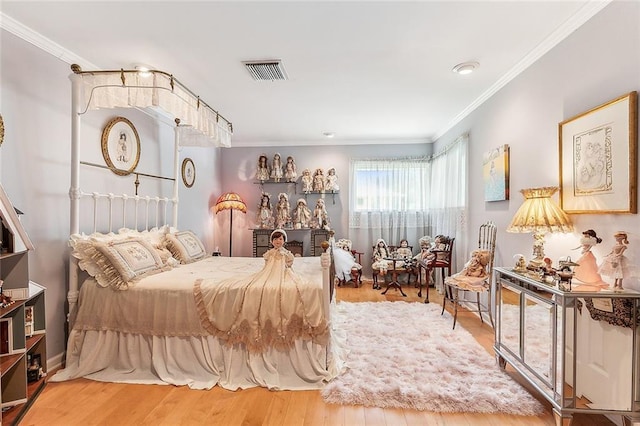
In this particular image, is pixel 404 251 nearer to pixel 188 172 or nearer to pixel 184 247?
pixel 184 247

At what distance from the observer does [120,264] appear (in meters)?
2.44

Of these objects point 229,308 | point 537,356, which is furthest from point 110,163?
point 537,356

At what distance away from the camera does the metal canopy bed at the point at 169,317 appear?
2.34 metres

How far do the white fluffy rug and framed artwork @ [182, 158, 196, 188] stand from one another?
2897 millimetres

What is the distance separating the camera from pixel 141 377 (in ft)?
7.86

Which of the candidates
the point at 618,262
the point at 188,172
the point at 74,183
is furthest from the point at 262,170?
the point at 618,262

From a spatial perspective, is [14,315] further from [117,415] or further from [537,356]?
[537,356]

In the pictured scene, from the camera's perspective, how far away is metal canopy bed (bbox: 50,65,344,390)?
234 cm

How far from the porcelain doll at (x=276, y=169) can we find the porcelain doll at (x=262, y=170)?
112mm

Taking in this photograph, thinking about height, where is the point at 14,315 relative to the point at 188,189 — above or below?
below

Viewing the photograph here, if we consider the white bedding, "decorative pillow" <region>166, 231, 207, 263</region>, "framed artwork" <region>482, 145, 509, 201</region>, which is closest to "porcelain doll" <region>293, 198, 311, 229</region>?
"decorative pillow" <region>166, 231, 207, 263</region>

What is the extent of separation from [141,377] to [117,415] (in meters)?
0.42

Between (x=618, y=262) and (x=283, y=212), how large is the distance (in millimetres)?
4581

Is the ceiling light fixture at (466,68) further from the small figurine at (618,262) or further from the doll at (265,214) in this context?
the doll at (265,214)
